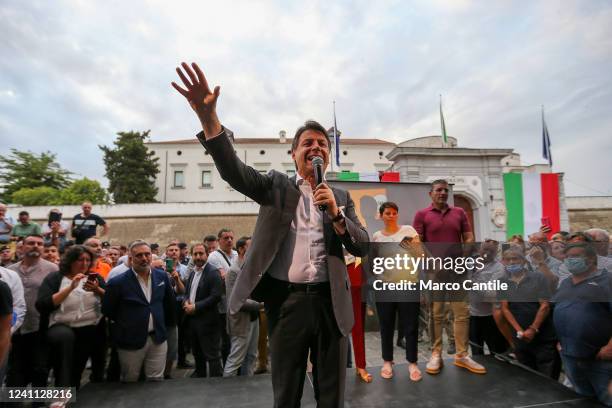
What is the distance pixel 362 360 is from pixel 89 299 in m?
3.35

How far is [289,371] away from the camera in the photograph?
1601 mm

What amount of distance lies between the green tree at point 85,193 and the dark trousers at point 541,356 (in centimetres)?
3962

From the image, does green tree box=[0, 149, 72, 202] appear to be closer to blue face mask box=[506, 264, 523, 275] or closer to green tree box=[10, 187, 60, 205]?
green tree box=[10, 187, 60, 205]

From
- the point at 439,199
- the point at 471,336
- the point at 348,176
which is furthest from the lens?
the point at 348,176

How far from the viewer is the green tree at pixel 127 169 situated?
111 feet

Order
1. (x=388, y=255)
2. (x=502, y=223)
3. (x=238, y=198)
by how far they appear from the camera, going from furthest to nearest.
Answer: (x=238, y=198) → (x=502, y=223) → (x=388, y=255)

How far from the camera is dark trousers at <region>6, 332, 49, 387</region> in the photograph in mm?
3625

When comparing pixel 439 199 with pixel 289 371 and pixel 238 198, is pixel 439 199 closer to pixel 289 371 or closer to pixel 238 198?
pixel 289 371

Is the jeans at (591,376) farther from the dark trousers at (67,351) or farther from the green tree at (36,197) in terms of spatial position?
the green tree at (36,197)

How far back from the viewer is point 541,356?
12.3ft

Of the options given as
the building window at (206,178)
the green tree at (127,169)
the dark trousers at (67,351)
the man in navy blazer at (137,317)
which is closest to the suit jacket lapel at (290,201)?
the man in navy blazer at (137,317)

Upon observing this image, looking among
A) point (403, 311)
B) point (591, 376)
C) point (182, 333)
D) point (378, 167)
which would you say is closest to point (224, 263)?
point (182, 333)

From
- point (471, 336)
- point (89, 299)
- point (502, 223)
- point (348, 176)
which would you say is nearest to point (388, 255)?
point (471, 336)

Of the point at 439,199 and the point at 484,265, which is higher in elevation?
the point at 439,199
